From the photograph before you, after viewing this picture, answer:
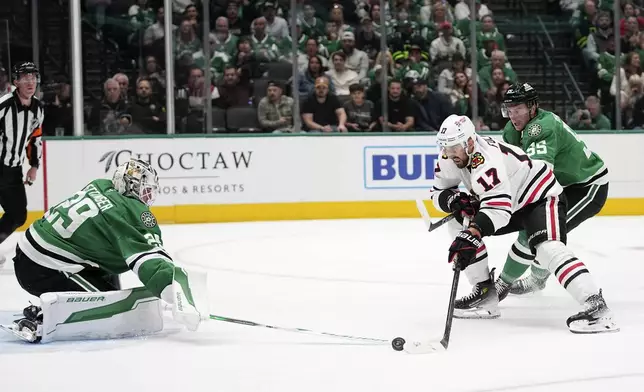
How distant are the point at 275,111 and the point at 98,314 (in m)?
6.06

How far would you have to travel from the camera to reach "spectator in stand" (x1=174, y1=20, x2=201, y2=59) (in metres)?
9.51

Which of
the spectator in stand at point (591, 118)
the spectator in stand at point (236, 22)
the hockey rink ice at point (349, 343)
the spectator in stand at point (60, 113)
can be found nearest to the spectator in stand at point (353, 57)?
the spectator in stand at point (236, 22)

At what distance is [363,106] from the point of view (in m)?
9.86

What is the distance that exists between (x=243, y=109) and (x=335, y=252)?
318cm

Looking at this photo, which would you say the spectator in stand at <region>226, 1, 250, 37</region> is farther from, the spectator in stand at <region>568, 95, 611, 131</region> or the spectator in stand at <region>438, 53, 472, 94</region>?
the spectator in stand at <region>568, 95, 611, 131</region>

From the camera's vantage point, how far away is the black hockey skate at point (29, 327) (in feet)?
12.1

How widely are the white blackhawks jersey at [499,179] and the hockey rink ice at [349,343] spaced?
502 mm

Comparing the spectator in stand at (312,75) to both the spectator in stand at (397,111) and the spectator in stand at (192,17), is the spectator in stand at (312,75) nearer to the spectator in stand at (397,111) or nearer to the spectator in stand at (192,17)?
the spectator in stand at (397,111)

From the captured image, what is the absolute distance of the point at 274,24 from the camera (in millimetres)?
9797

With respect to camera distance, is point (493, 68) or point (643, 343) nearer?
point (643, 343)

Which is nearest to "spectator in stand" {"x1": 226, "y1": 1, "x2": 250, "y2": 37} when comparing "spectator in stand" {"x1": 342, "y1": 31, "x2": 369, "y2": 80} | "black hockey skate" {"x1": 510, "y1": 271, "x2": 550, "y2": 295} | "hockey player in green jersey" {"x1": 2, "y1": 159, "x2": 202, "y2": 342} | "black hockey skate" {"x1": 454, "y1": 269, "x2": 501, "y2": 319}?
"spectator in stand" {"x1": 342, "y1": 31, "x2": 369, "y2": 80}

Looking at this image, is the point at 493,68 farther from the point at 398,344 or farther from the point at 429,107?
the point at 398,344

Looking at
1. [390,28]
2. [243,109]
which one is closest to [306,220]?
[243,109]

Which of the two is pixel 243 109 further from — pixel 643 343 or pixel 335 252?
pixel 643 343
